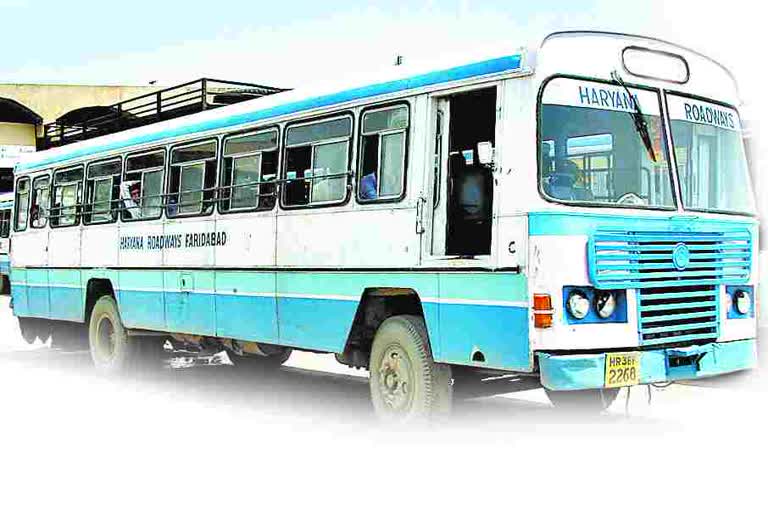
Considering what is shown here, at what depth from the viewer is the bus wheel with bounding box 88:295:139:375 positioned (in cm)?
1310

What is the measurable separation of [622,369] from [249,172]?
4.74 meters

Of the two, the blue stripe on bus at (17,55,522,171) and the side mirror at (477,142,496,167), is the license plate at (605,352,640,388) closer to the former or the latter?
the side mirror at (477,142,496,167)

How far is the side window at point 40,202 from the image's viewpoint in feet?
49.5

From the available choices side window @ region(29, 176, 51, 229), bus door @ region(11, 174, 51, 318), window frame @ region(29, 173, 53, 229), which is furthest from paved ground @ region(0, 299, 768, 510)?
side window @ region(29, 176, 51, 229)

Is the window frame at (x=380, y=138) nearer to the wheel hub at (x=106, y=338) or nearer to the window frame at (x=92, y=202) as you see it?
the window frame at (x=92, y=202)

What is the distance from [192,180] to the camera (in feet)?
38.2

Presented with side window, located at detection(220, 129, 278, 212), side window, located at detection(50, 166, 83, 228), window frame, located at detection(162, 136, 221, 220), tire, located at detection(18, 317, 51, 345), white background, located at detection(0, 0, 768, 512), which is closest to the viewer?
white background, located at detection(0, 0, 768, 512)

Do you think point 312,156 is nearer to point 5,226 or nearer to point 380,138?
point 380,138

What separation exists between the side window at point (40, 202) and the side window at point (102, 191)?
1.39 metres

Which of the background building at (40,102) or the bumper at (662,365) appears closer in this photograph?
the bumper at (662,365)

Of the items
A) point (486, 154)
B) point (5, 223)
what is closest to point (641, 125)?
point (486, 154)

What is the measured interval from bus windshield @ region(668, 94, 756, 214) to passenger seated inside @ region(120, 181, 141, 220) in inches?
275

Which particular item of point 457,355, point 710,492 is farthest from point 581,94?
point 710,492

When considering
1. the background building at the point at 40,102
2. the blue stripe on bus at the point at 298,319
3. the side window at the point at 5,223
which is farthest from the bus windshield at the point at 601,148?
the background building at the point at 40,102
